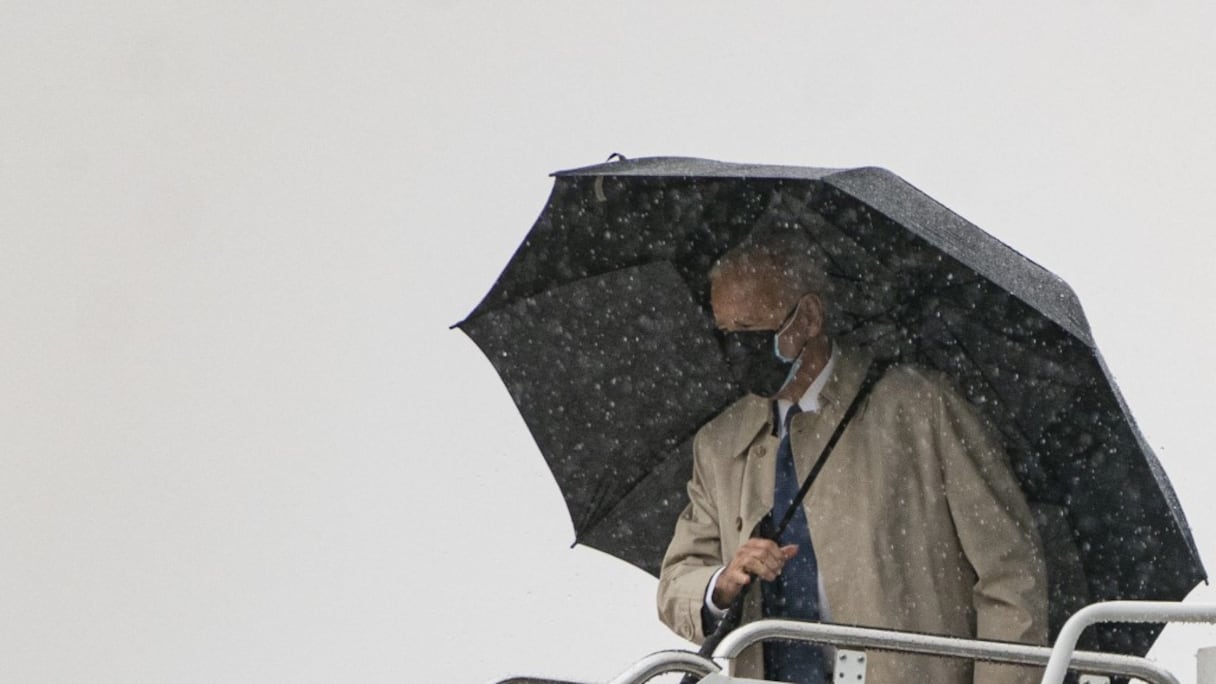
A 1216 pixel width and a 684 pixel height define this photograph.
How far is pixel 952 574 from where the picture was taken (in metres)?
5.60

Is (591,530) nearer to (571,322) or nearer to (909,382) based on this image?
(571,322)

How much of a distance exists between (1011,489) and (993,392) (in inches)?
10.2

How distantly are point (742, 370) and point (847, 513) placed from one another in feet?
1.57

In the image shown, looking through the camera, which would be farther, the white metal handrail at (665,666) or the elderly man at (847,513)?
the elderly man at (847,513)

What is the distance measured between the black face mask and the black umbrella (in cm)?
8

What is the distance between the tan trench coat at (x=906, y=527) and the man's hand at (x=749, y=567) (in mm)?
101

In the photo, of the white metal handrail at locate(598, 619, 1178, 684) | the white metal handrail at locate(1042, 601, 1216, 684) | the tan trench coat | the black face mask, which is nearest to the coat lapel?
the tan trench coat

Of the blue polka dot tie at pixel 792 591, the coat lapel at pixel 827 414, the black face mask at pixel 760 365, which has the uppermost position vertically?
the black face mask at pixel 760 365

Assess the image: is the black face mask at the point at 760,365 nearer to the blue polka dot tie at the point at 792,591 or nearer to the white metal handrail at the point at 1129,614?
the blue polka dot tie at the point at 792,591

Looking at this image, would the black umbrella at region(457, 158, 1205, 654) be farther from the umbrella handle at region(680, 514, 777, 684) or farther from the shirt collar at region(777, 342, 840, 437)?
the umbrella handle at region(680, 514, 777, 684)

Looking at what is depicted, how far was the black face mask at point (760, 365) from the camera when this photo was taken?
5773 mm

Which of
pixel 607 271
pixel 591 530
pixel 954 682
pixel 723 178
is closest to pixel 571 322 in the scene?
pixel 607 271

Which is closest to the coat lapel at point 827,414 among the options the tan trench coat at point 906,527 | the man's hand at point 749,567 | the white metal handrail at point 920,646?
the tan trench coat at point 906,527

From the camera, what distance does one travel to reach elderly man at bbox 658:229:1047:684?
5.48 metres
